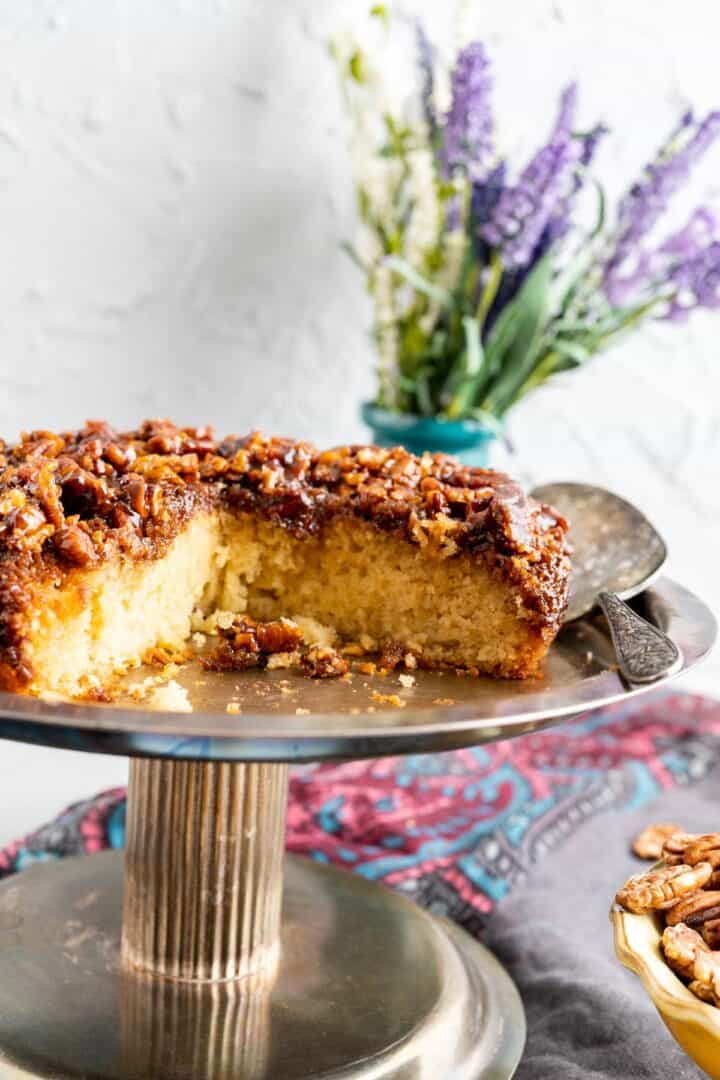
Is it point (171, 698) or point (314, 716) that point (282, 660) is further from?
point (314, 716)

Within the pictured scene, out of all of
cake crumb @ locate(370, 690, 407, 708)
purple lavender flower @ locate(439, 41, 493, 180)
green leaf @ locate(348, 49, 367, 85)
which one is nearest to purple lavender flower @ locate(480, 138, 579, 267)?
purple lavender flower @ locate(439, 41, 493, 180)

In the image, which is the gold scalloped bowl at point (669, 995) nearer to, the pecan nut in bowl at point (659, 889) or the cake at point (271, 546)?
the pecan nut in bowl at point (659, 889)

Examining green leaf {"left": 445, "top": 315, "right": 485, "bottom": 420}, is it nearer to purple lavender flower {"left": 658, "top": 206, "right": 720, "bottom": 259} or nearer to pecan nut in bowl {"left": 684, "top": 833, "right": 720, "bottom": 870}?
purple lavender flower {"left": 658, "top": 206, "right": 720, "bottom": 259}

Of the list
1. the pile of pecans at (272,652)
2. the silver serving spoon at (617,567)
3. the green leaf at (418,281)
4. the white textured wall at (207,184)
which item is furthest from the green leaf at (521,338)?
the pile of pecans at (272,652)

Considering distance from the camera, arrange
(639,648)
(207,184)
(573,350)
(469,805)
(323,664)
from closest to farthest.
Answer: (639,648) → (323,664) → (469,805) → (573,350) → (207,184)

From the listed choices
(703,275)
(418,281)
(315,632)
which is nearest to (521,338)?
(418,281)

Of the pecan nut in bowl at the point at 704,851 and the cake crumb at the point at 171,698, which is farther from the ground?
the pecan nut in bowl at the point at 704,851

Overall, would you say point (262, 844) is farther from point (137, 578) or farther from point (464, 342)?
point (464, 342)

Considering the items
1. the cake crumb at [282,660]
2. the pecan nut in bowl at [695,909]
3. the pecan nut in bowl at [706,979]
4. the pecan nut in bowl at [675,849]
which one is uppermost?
the pecan nut in bowl at [706,979]
